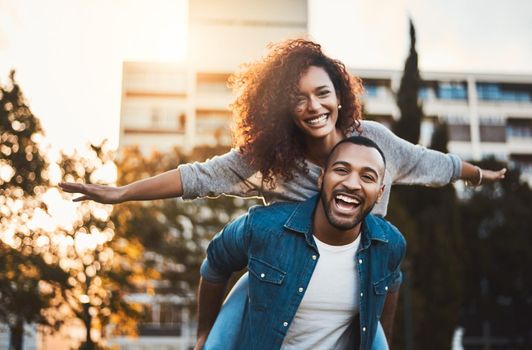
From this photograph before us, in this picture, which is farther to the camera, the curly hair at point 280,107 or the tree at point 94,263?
the tree at point 94,263

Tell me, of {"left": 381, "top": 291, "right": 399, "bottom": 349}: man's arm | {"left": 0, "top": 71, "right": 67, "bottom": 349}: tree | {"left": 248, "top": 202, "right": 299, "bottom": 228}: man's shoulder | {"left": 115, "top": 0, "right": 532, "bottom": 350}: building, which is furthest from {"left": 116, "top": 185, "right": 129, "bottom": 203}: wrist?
{"left": 115, "top": 0, "right": 532, "bottom": 350}: building

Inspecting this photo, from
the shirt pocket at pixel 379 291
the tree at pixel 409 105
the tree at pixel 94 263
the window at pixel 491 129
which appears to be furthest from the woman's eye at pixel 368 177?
the window at pixel 491 129

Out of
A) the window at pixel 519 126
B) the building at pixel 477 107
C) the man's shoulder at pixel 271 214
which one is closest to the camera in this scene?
the man's shoulder at pixel 271 214

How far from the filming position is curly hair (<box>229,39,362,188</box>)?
3.88 meters

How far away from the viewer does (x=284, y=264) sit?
3.52 meters

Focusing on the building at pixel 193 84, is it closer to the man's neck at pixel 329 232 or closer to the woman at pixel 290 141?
the woman at pixel 290 141

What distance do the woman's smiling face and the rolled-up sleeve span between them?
62 centimetres

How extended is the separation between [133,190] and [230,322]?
898mm

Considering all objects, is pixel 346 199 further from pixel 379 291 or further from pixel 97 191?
pixel 97 191

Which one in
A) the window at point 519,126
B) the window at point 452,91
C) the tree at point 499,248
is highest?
the window at point 452,91

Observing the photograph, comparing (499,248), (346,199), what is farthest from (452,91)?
(346,199)

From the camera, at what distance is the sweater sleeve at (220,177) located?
3.79 m

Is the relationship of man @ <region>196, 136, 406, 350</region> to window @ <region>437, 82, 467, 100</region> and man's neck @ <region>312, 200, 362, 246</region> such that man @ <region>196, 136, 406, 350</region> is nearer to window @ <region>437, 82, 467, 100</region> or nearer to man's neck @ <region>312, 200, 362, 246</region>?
man's neck @ <region>312, 200, 362, 246</region>

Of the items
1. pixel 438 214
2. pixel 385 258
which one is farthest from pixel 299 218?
pixel 438 214
